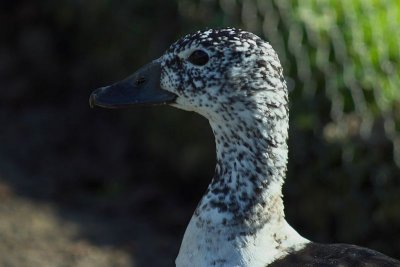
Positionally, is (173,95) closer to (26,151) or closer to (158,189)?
(158,189)

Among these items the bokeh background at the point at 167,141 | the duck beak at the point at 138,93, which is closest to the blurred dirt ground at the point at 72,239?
the bokeh background at the point at 167,141

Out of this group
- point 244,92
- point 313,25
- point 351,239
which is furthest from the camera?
point 313,25

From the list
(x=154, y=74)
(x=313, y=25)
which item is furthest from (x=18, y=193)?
(x=154, y=74)

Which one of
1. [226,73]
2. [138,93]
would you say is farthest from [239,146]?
[138,93]

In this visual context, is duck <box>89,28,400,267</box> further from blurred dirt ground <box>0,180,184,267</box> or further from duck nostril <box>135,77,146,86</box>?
blurred dirt ground <box>0,180,184,267</box>

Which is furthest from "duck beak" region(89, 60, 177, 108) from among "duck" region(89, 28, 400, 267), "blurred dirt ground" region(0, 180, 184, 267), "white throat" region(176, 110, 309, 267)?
"blurred dirt ground" region(0, 180, 184, 267)

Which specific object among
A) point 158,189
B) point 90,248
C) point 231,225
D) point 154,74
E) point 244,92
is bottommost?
point 231,225

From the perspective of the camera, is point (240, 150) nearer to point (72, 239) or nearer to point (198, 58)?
point (198, 58)
